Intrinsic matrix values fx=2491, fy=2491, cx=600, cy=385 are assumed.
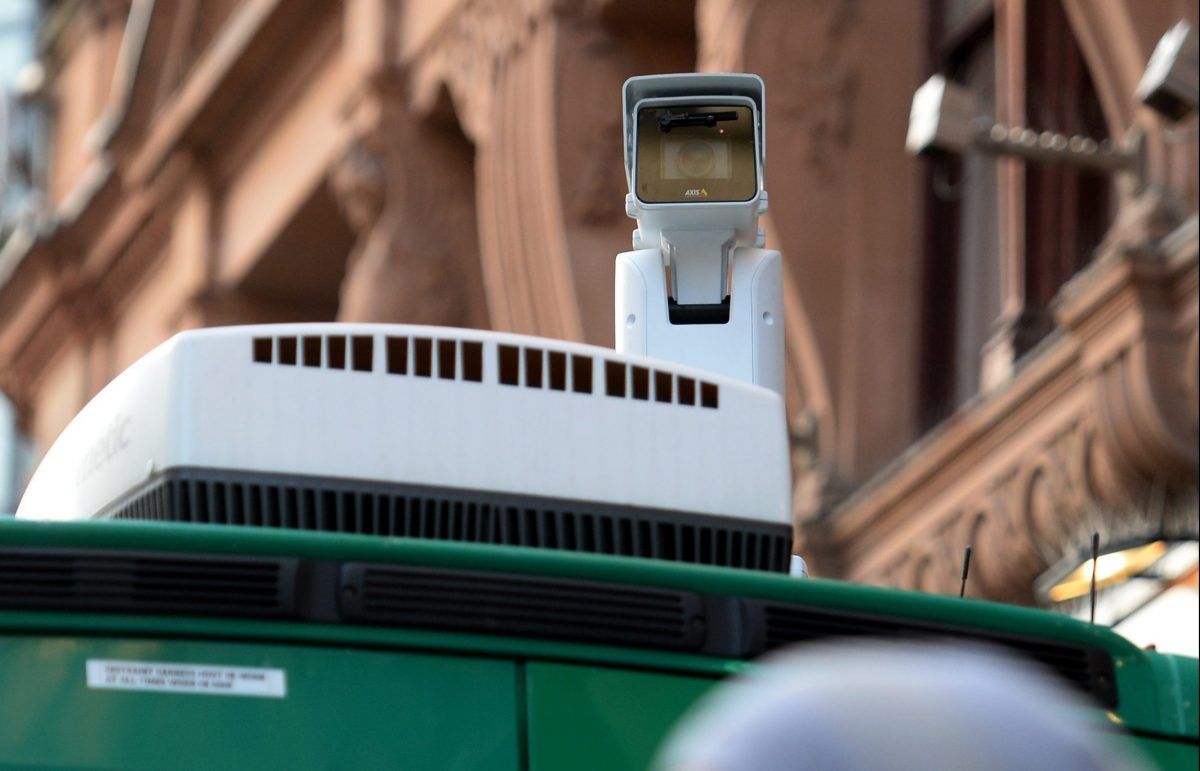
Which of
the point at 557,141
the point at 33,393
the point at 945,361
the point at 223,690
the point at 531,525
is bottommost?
the point at 223,690

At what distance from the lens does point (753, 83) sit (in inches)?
→ 148

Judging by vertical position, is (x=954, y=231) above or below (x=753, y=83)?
above

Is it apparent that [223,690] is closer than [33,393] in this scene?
Yes

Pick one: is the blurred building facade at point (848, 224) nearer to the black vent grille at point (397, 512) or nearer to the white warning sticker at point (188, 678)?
the black vent grille at point (397, 512)

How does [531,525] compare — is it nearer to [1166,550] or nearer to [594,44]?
[1166,550]

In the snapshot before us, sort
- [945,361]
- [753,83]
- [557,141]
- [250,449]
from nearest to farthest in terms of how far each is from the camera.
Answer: [250,449], [753,83], [945,361], [557,141]

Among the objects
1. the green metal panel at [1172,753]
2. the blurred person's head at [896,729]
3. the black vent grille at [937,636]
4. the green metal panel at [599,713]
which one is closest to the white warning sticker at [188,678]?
the green metal panel at [599,713]

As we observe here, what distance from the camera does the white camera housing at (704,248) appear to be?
362cm

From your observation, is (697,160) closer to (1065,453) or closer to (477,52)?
(1065,453)

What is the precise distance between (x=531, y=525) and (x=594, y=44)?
932 cm

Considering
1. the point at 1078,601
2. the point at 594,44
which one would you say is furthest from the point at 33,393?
the point at 1078,601

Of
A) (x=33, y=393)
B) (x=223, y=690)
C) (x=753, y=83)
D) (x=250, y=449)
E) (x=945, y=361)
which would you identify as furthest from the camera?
(x=33, y=393)

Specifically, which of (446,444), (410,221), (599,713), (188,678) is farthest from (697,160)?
(410,221)

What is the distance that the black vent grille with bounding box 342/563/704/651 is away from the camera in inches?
93.1
